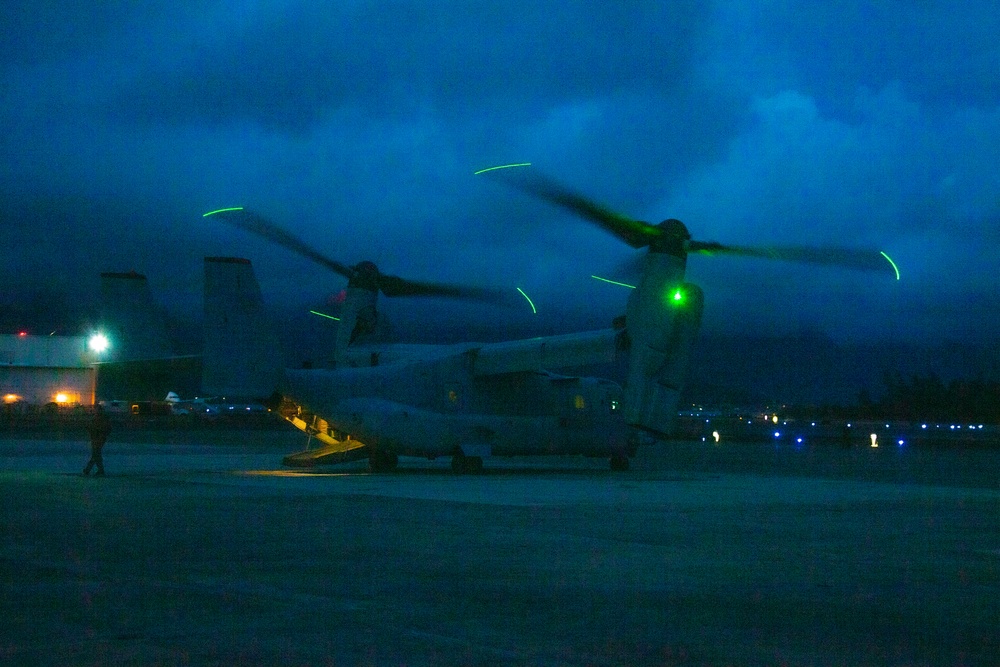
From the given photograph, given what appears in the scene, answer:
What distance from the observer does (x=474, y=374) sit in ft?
96.8

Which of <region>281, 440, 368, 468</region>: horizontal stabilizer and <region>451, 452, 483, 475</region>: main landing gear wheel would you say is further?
<region>451, 452, 483, 475</region>: main landing gear wheel

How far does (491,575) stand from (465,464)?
18.2m

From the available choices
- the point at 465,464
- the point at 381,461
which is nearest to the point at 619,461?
the point at 465,464

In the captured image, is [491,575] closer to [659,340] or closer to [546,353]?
[659,340]

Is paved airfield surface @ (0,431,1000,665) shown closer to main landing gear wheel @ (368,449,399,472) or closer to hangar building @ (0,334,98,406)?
main landing gear wheel @ (368,449,399,472)

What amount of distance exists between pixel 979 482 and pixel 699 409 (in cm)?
13575

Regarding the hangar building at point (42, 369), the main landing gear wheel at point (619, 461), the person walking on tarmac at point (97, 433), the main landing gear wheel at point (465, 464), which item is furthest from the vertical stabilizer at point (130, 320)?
the hangar building at point (42, 369)

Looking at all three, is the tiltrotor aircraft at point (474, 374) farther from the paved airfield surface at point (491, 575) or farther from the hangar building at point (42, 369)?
the hangar building at point (42, 369)

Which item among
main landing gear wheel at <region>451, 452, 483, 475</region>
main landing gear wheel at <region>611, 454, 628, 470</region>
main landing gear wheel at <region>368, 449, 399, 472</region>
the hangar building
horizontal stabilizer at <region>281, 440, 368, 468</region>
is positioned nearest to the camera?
horizontal stabilizer at <region>281, 440, 368, 468</region>

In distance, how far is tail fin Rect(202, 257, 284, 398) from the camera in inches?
939

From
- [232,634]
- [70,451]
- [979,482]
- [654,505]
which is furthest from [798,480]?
[70,451]

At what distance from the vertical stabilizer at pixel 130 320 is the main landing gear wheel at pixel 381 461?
239 inches

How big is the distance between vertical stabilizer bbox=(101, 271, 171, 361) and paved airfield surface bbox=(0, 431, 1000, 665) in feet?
11.5

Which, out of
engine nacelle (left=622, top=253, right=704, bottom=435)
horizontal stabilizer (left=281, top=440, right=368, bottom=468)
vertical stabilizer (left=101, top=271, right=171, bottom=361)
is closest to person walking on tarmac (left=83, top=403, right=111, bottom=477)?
vertical stabilizer (left=101, top=271, right=171, bottom=361)
